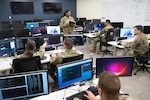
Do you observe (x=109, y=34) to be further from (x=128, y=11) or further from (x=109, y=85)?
(x=109, y=85)

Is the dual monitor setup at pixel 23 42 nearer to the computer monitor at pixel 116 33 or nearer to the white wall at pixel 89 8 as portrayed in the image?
the computer monitor at pixel 116 33

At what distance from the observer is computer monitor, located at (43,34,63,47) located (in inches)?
155

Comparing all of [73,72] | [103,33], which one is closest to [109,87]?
[73,72]

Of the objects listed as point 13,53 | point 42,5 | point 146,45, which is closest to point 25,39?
point 13,53

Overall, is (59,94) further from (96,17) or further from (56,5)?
(56,5)

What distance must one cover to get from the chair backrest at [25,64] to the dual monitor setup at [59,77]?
1009 millimetres

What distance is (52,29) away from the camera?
524 cm

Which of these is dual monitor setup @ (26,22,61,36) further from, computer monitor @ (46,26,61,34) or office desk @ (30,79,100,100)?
office desk @ (30,79,100,100)

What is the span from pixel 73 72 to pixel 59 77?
205 millimetres

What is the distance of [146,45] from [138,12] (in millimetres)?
2657

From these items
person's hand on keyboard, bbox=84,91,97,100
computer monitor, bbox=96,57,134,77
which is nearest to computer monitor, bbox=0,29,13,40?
computer monitor, bbox=96,57,134,77

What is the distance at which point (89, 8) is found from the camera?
893 cm

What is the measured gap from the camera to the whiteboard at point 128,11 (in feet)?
20.0

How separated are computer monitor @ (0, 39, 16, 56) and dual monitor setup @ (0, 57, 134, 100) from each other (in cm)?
192
